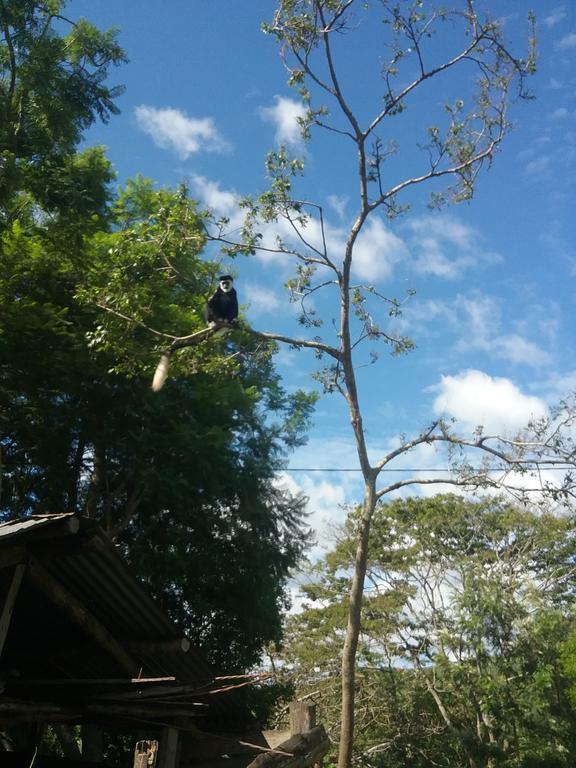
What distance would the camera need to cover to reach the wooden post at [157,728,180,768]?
19.9ft

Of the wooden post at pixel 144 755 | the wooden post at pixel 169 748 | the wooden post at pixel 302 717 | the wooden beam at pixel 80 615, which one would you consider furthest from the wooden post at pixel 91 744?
the wooden post at pixel 144 755

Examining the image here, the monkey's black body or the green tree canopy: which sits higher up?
the green tree canopy

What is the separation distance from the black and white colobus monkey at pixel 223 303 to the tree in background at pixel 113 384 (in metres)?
0.62

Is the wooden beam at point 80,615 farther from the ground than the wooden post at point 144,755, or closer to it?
farther from the ground

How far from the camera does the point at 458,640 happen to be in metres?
17.1

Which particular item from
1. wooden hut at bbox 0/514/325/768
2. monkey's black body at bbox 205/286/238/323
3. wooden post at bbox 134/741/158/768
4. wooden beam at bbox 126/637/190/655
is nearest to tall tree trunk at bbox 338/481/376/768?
wooden hut at bbox 0/514/325/768

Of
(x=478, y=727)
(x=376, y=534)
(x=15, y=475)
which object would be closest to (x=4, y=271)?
(x=15, y=475)

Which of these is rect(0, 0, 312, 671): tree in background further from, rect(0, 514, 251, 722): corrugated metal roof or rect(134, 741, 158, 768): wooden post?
rect(134, 741, 158, 768): wooden post

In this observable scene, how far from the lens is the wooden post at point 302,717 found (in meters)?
6.27

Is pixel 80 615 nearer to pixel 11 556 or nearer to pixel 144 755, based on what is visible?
pixel 11 556

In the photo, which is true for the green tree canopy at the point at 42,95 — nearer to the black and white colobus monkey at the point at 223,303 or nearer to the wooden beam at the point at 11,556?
the black and white colobus monkey at the point at 223,303

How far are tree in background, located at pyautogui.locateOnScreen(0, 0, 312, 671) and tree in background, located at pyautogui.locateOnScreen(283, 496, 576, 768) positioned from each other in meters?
6.37

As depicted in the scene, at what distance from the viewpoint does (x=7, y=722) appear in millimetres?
5758

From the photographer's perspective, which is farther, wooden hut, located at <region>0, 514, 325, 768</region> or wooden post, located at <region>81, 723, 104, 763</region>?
wooden post, located at <region>81, 723, 104, 763</region>
